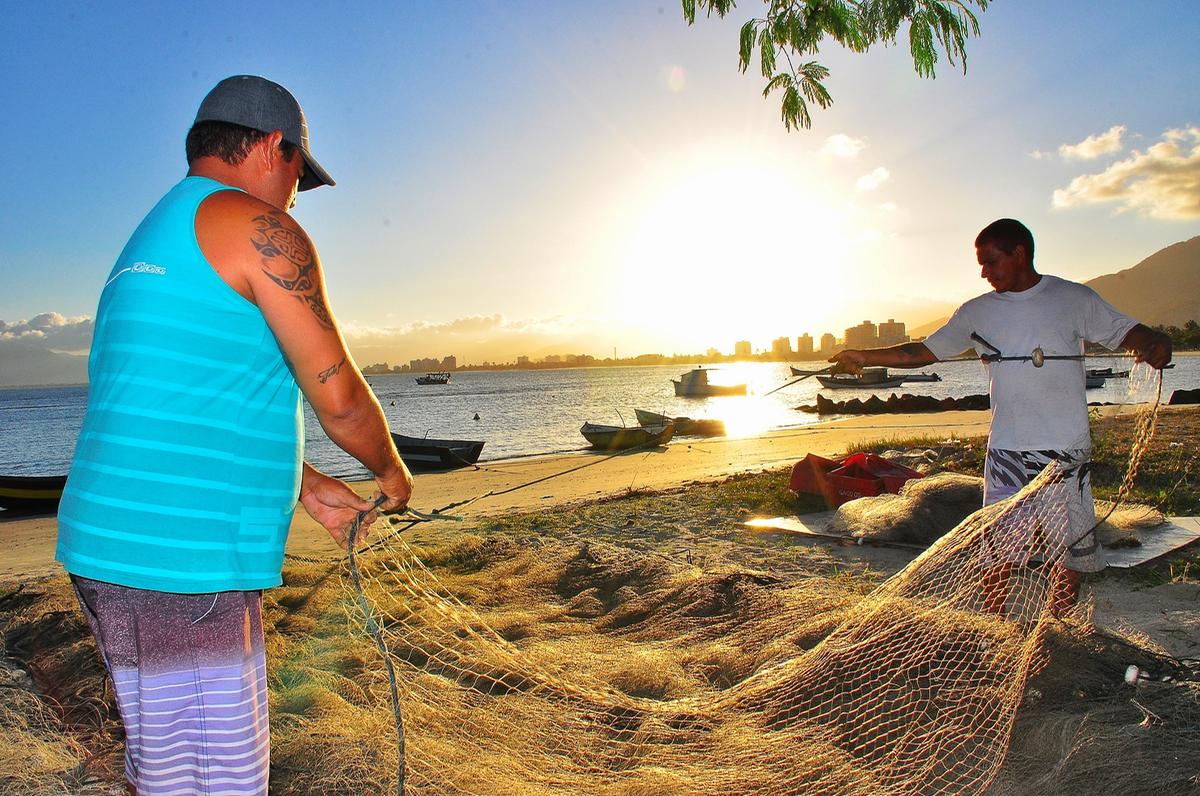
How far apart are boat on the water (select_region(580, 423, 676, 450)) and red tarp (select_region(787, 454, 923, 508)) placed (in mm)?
11220

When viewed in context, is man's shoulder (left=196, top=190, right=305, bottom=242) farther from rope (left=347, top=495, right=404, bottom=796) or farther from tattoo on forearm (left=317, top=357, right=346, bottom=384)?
rope (left=347, top=495, right=404, bottom=796)

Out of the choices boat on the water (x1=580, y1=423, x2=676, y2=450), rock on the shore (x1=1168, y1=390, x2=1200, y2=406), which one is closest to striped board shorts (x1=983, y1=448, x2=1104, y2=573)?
boat on the water (x1=580, y1=423, x2=676, y2=450)

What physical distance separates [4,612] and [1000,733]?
229 inches

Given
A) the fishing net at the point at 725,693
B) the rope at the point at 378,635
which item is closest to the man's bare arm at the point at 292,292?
the rope at the point at 378,635

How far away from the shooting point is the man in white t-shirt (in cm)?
353

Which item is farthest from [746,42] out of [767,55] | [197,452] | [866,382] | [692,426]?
[866,382]

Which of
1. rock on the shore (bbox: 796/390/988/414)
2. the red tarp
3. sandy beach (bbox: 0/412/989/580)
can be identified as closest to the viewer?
the red tarp

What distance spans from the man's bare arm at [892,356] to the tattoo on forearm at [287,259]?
9.65ft

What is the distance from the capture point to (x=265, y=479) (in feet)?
5.43

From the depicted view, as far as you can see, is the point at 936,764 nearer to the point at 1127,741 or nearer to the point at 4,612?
the point at 1127,741

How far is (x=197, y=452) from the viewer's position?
1533mm

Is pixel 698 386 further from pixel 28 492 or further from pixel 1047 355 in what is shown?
pixel 1047 355

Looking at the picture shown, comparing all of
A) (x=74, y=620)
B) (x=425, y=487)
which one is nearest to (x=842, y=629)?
(x=74, y=620)

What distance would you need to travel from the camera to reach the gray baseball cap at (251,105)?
5.50 ft
